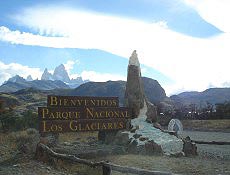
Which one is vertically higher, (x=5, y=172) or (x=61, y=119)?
(x=61, y=119)

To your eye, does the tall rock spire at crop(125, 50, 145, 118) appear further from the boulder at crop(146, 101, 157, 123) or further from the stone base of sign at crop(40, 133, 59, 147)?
the stone base of sign at crop(40, 133, 59, 147)

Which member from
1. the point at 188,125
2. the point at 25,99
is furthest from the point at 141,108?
the point at 25,99

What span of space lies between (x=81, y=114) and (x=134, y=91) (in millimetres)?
4318

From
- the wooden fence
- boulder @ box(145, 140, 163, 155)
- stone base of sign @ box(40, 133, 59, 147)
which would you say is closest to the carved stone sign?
stone base of sign @ box(40, 133, 59, 147)

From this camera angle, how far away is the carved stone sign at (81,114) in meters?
21.2

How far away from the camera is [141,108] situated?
25.5m

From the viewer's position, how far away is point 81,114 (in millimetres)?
22656

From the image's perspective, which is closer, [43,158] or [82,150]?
[43,158]

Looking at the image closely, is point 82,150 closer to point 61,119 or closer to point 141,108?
point 61,119

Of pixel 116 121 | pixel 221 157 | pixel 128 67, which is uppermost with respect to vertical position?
pixel 128 67

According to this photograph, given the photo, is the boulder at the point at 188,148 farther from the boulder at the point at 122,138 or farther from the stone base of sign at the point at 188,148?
the boulder at the point at 122,138

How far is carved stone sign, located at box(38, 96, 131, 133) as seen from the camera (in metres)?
21.2

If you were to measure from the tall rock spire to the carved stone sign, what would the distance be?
59 cm

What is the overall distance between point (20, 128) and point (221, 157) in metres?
21.5
